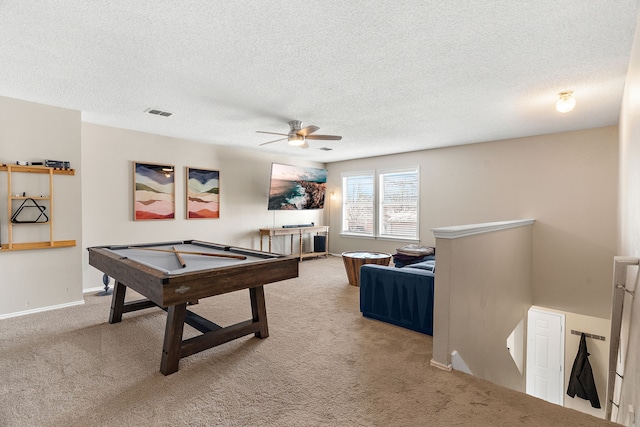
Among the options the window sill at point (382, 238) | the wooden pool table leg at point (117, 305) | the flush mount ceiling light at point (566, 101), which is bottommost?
the wooden pool table leg at point (117, 305)

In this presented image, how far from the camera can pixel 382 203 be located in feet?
23.0

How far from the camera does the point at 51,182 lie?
12.0 ft

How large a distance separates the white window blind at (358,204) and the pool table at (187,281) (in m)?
4.39

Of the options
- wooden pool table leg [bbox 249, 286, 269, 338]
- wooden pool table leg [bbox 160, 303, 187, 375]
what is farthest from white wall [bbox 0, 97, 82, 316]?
wooden pool table leg [bbox 249, 286, 269, 338]

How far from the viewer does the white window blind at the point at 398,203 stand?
21.4ft

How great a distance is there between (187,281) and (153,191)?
359 centimetres

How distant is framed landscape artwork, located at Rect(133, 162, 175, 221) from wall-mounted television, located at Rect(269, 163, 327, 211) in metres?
1.91

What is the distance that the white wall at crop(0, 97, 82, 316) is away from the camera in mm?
3477

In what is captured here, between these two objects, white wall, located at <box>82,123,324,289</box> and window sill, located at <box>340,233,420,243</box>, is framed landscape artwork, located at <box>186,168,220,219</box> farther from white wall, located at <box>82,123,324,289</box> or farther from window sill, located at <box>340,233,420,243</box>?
window sill, located at <box>340,233,420,243</box>

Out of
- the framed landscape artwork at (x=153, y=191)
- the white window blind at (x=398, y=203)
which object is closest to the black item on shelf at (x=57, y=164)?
A: the framed landscape artwork at (x=153, y=191)

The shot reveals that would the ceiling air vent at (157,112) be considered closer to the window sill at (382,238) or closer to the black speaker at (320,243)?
the black speaker at (320,243)

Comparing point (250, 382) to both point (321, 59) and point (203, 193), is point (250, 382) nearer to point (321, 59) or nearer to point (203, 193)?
point (321, 59)

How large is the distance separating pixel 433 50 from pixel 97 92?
3.33 m

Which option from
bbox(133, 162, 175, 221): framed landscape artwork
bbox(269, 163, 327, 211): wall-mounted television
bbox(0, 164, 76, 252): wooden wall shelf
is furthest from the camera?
bbox(269, 163, 327, 211): wall-mounted television
